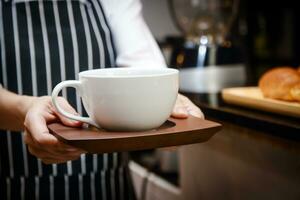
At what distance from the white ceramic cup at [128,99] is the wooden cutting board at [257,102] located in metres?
0.37

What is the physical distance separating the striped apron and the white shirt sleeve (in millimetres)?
16

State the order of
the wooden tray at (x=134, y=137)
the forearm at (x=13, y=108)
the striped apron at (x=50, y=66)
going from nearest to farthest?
the wooden tray at (x=134, y=137)
the forearm at (x=13, y=108)
the striped apron at (x=50, y=66)

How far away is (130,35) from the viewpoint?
820 mm

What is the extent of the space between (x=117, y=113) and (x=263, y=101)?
1.50 feet

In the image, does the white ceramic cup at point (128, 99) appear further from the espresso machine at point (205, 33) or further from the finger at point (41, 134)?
the espresso machine at point (205, 33)

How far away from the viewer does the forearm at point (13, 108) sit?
0.64 meters

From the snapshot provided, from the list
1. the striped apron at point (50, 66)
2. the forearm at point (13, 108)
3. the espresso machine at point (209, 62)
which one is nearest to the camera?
the forearm at point (13, 108)

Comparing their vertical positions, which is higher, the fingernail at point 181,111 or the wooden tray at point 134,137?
the fingernail at point 181,111

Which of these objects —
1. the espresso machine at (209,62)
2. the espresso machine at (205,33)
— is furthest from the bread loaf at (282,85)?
the espresso machine at (205,33)

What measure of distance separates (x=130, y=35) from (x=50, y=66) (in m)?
0.15

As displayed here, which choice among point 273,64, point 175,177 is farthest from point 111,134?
point 273,64

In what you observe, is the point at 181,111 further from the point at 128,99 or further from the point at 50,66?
the point at 50,66

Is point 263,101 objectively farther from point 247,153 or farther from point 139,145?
point 139,145

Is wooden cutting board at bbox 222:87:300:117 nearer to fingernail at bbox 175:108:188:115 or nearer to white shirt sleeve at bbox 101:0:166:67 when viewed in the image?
white shirt sleeve at bbox 101:0:166:67
